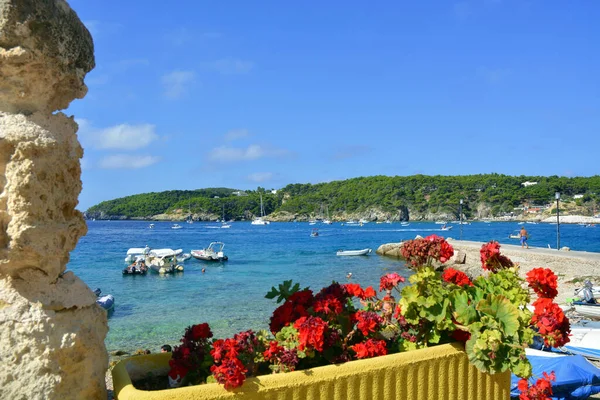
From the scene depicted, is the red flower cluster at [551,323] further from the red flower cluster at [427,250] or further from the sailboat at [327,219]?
the sailboat at [327,219]

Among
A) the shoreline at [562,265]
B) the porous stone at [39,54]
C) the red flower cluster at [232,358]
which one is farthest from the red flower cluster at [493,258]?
the shoreline at [562,265]

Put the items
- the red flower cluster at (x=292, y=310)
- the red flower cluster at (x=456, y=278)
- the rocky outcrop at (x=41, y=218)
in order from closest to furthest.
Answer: the rocky outcrop at (x=41, y=218) < the red flower cluster at (x=292, y=310) < the red flower cluster at (x=456, y=278)

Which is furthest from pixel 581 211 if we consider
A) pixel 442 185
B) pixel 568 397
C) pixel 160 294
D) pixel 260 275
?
pixel 568 397

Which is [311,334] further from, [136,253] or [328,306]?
[136,253]

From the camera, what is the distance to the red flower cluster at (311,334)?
11.5 ft

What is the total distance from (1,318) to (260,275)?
32.4m

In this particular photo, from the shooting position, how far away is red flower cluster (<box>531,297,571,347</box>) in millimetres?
3967

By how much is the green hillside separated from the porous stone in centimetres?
13589

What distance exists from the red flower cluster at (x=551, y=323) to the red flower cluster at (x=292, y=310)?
6.49ft

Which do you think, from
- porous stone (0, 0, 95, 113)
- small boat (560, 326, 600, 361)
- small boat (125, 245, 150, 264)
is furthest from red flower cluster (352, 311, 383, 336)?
small boat (125, 245, 150, 264)

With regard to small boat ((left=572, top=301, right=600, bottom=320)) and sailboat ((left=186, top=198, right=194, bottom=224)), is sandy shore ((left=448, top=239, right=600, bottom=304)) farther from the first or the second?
sailboat ((left=186, top=198, right=194, bottom=224))

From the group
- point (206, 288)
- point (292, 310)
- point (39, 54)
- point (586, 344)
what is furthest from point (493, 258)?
point (206, 288)

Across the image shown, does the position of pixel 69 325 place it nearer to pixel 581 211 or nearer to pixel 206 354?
pixel 206 354

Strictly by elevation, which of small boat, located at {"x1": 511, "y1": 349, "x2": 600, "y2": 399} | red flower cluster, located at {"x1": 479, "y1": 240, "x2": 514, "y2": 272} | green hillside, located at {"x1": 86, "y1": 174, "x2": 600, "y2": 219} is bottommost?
small boat, located at {"x1": 511, "y1": 349, "x2": 600, "y2": 399}
